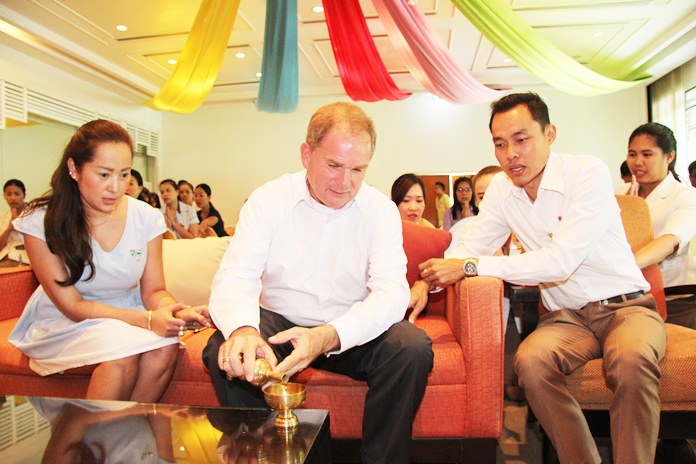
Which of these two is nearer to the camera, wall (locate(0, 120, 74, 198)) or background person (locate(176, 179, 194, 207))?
wall (locate(0, 120, 74, 198))

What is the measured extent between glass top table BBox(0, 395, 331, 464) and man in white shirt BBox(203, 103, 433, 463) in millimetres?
121

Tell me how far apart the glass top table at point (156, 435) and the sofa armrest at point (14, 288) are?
1106 millimetres

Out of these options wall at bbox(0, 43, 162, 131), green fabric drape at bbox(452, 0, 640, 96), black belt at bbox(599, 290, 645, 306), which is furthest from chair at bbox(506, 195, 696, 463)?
wall at bbox(0, 43, 162, 131)

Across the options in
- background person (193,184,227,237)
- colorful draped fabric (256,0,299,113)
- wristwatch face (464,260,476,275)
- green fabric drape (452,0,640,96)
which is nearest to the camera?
wristwatch face (464,260,476,275)

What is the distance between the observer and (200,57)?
4945mm

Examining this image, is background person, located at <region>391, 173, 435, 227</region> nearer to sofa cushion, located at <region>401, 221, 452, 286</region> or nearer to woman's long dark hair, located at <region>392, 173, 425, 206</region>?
woman's long dark hair, located at <region>392, 173, 425, 206</region>

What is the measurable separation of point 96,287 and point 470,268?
1.32m

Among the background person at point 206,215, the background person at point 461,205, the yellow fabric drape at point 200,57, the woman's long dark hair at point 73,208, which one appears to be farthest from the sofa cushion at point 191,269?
the background person at point 206,215

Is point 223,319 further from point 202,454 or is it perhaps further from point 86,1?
point 86,1

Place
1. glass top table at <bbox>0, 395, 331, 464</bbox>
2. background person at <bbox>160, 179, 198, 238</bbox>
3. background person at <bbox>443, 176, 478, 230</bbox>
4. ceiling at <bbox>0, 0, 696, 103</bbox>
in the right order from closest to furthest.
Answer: glass top table at <bbox>0, 395, 331, 464</bbox>
ceiling at <bbox>0, 0, 696, 103</bbox>
background person at <bbox>443, 176, 478, 230</bbox>
background person at <bbox>160, 179, 198, 238</bbox>

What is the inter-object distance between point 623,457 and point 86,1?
222 inches

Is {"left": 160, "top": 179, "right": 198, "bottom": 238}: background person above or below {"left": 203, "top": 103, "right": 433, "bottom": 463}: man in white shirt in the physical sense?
above

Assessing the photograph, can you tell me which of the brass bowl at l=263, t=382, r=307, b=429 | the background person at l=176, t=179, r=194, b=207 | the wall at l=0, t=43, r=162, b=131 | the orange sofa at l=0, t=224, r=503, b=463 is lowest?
the orange sofa at l=0, t=224, r=503, b=463

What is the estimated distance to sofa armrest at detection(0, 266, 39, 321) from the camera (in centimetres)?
220
